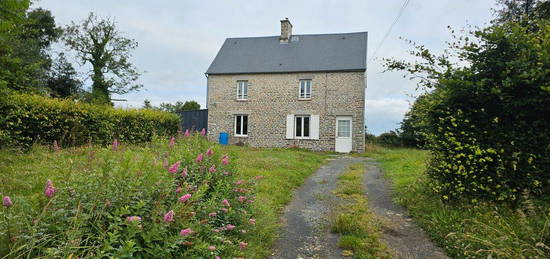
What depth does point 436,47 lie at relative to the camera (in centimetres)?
489

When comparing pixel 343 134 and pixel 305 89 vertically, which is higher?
pixel 305 89

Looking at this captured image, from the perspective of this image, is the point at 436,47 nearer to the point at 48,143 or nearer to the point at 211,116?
the point at 48,143

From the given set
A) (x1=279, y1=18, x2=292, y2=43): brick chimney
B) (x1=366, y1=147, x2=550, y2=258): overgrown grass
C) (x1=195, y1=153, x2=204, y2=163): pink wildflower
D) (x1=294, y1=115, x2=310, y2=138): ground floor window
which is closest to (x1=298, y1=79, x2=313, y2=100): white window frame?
(x1=294, y1=115, x2=310, y2=138): ground floor window

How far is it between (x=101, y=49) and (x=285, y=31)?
1556 cm

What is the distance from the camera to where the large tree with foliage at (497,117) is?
4.02 meters

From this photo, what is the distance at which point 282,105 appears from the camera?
59.7ft

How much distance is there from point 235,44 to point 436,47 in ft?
58.4

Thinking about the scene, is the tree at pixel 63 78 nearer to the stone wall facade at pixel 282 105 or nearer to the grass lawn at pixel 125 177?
the stone wall facade at pixel 282 105

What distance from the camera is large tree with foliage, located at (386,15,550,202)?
4016 millimetres

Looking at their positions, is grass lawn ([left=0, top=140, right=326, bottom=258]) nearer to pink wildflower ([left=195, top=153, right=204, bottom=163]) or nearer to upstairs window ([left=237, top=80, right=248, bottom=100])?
pink wildflower ([left=195, top=153, right=204, bottom=163])

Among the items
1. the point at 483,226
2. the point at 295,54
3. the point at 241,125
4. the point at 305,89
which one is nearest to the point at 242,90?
the point at 241,125

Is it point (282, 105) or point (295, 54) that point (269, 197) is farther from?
point (295, 54)

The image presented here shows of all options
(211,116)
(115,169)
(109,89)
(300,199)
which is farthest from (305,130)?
(109,89)

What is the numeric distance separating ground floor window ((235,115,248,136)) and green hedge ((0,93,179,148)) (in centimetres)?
818
